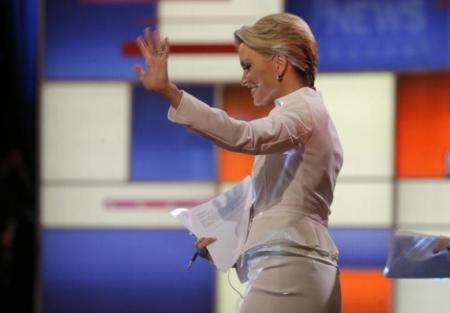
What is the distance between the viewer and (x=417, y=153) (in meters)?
4.07

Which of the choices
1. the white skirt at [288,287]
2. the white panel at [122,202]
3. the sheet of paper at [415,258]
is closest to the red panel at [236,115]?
the white panel at [122,202]

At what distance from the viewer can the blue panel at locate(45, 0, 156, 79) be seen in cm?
431

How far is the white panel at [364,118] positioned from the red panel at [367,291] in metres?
0.50

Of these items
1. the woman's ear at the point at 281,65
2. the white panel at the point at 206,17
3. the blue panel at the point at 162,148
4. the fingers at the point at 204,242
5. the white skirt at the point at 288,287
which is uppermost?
the white panel at the point at 206,17

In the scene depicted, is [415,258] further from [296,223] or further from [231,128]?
[231,128]

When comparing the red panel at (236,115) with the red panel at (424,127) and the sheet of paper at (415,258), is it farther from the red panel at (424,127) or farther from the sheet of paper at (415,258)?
the sheet of paper at (415,258)

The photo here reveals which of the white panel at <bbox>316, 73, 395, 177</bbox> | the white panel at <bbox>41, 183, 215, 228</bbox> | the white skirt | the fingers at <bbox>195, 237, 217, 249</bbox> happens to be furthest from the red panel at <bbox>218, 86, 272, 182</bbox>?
the white skirt

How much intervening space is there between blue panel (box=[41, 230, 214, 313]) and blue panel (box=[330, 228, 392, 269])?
0.68m

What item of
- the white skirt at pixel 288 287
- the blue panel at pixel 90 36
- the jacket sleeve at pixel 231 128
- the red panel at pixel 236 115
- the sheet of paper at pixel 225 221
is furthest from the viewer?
the blue panel at pixel 90 36

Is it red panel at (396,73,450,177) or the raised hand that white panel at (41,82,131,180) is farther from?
the raised hand

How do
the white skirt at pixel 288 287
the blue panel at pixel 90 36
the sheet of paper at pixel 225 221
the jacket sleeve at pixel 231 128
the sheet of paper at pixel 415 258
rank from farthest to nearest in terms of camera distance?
the blue panel at pixel 90 36 → the sheet of paper at pixel 415 258 → the sheet of paper at pixel 225 221 → the white skirt at pixel 288 287 → the jacket sleeve at pixel 231 128

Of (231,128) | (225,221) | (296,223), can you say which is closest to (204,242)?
(225,221)

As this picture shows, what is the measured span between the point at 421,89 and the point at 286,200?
2422 mm

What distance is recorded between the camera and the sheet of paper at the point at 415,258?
2111 mm
